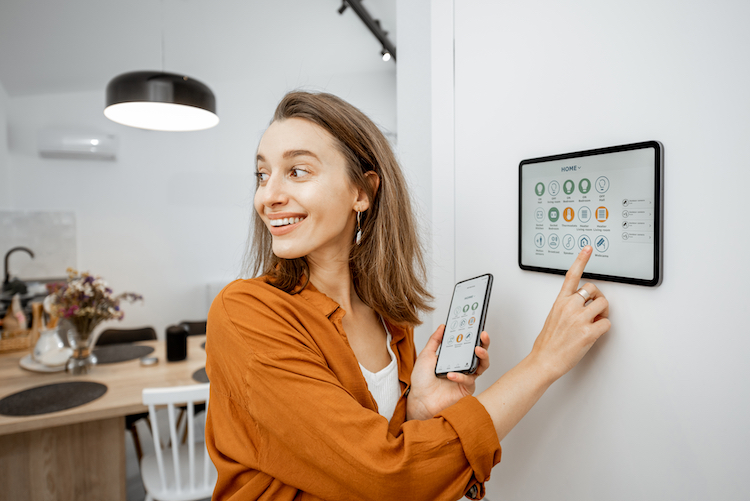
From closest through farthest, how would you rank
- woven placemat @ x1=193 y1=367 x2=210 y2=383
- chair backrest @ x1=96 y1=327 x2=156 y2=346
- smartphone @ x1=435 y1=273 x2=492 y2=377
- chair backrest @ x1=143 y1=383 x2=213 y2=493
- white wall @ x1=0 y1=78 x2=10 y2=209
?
smartphone @ x1=435 y1=273 x2=492 y2=377
chair backrest @ x1=143 y1=383 x2=213 y2=493
woven placemat @ x1=193 y1=367 x2=210 y2=383
chair backrest @ x1=96 y1=327 x2=156 y2=346
white wall @ x1=0 y1=78 x2=10 y2=209

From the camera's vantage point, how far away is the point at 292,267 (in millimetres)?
965

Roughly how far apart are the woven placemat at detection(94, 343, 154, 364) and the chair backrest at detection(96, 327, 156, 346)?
0.44m

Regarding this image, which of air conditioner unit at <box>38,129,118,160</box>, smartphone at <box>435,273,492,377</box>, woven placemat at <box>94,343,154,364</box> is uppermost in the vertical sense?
air conditioner unit at <box>38,129,118,160</box>

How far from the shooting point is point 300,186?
84 centimetres

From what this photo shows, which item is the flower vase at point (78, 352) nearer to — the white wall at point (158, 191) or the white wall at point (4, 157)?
the white wall at point (158, 191)

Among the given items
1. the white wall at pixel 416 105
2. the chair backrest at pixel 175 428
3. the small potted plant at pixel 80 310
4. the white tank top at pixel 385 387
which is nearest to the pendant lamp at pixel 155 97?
the small potted plant at pixel 80 310

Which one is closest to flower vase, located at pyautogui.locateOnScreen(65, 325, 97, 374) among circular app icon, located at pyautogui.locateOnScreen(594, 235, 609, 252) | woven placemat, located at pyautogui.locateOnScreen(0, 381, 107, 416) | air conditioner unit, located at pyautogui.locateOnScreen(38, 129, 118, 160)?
woven placemat, located at pyautogui.locateOnScreen(0, 381, 107, 416)

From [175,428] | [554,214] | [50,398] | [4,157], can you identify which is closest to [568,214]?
[554,214]

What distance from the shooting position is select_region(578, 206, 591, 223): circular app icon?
0.68 metres

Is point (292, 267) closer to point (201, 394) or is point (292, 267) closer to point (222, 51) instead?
point (201, 394)

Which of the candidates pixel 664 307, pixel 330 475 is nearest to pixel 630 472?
pixel 664 307

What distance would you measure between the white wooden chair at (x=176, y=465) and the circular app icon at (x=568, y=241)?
57.7 inches

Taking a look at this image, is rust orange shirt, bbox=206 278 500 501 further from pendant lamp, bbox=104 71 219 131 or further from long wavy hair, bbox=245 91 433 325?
pendant lamp, bbox=104 71 219 131

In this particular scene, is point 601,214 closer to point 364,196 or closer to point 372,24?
point 364,196
